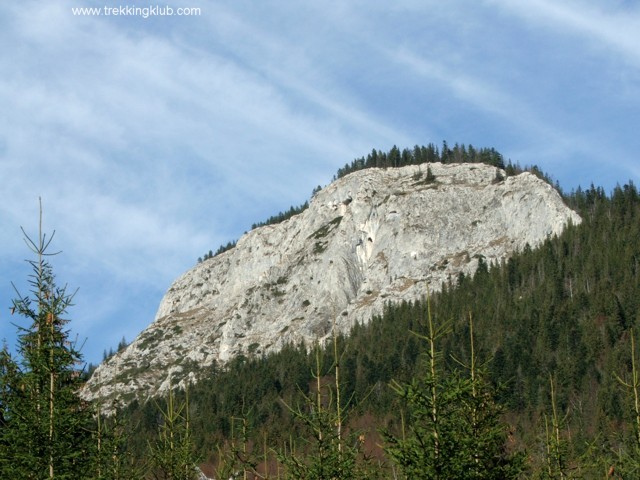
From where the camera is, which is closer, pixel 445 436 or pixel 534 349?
pixel 445 436

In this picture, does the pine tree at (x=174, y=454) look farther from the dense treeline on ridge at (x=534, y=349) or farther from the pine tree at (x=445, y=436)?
the dense treeline on ridge at (x=534, y=349)

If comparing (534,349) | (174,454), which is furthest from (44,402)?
(534,349)

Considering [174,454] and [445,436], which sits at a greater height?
[174,454]

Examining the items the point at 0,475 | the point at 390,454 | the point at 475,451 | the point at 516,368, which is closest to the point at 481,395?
the point at 475,451

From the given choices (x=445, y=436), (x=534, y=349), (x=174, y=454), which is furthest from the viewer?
(x=534, y=349)

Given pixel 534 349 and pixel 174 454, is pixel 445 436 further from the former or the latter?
pixel 534 349

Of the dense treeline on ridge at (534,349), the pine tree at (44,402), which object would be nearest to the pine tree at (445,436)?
the pine tree at (44,402)

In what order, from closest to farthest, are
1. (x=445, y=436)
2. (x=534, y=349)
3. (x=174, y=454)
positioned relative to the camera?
(x=445, y=436)
(x=174, y=454)
(x=534, y=349)

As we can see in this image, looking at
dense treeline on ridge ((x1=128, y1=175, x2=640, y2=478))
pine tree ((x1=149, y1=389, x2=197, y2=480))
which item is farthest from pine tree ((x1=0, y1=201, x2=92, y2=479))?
dense treeline on ridge ((x1=128, y1=175, x2=640, y2=478))

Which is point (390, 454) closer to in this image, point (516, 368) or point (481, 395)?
point (481, 395)

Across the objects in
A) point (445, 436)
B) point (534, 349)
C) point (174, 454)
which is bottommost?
point (445, 436)

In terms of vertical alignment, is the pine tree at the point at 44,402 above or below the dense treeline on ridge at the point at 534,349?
below

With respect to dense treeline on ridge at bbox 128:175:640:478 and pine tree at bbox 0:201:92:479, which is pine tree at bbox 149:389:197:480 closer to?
pine tree at bbox 0:201:92:479

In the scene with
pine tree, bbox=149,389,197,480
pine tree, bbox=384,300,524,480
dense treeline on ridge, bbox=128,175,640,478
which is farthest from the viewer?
dense treeline on ridge, bbox=128,175,640,478
